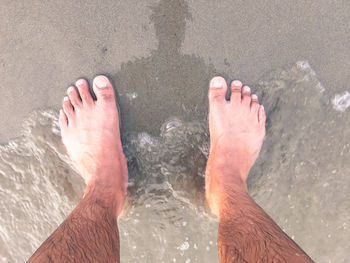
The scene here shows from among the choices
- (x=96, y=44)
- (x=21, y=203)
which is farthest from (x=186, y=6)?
(x=21, y=203)

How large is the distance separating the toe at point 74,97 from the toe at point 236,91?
0.89 m

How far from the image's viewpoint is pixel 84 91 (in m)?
1.63

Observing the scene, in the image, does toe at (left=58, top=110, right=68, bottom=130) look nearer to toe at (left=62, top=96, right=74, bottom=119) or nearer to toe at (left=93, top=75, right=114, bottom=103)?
toe at (left=62, top=96, right=74, bottom=119)

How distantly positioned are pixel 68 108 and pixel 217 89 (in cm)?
87

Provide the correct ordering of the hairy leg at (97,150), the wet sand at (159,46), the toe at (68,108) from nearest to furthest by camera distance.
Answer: the hairy leg at (97,150) → the wet sand at (159,46) → the toe at (68,108)

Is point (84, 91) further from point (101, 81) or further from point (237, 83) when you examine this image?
point (237, 83)

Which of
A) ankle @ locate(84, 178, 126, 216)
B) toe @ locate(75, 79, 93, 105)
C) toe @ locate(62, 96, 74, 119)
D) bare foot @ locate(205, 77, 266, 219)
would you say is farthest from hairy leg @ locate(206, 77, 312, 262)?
toe @ locate(62, 96, 74, 119)

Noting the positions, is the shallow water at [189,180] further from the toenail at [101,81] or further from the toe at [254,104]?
the toenail at [101,81]

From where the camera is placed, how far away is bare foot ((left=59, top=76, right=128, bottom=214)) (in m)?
1.62

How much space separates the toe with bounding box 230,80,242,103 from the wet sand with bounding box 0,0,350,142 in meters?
0.05

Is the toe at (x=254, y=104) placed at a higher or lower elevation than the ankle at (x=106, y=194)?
higher

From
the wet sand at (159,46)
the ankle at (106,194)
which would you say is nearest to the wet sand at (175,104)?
the wet sand at (159,46)

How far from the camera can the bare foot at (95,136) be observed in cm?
162

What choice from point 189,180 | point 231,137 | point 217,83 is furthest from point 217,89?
point 189,180
